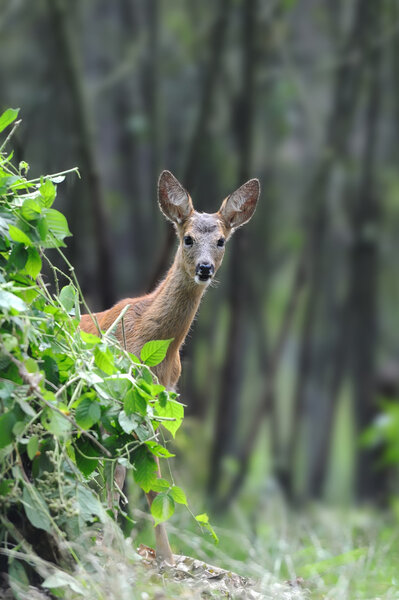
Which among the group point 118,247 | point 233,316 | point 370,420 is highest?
point 118,247

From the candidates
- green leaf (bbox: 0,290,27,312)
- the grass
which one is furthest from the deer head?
green leaf (bbox: 0,290,27,312)

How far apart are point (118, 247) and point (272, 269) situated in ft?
6.86

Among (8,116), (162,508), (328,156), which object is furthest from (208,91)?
(162,508)

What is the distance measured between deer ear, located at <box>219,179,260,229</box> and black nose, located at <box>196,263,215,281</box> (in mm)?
533

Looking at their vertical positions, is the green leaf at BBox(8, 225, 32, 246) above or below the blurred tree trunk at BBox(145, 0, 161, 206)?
below

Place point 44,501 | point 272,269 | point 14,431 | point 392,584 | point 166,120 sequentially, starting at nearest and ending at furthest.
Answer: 1. point 14,431
2. point 44,501
3. point 392,584
4. point 166,120
5. point 272,269

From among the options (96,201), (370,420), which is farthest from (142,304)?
(370,420)

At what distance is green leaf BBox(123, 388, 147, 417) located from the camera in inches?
139

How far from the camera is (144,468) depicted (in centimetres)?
362

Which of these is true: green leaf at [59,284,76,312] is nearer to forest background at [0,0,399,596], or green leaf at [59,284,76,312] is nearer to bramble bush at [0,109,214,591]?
bramble bush at [0,109,214,591]

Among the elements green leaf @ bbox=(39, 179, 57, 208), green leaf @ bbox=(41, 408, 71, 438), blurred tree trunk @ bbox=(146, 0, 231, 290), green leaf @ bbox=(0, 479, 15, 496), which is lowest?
green leaf @ bbox=(0, 479, 15, 496)

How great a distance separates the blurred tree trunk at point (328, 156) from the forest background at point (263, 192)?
0.9 inches

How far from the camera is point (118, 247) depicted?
11.0m

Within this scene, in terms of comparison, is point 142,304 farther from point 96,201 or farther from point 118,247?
point 118,247
